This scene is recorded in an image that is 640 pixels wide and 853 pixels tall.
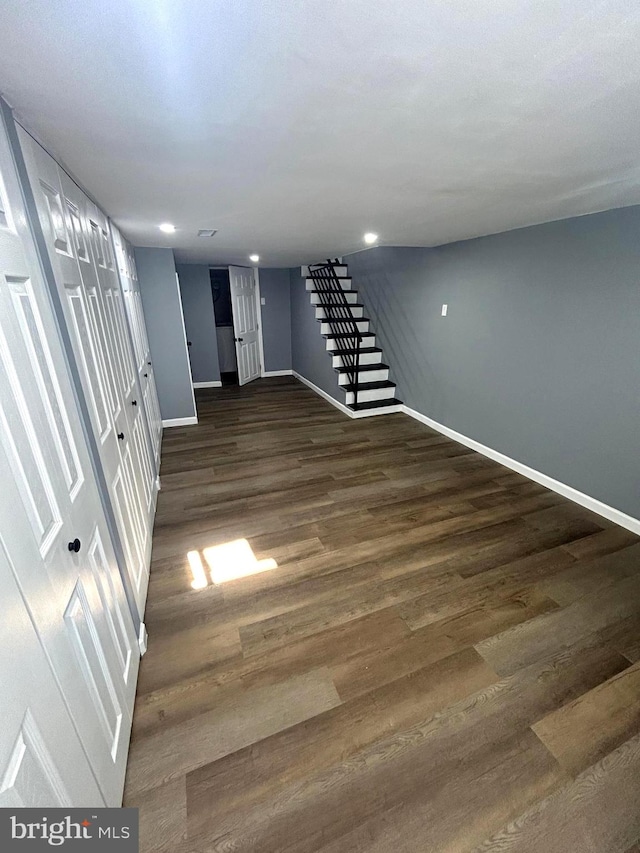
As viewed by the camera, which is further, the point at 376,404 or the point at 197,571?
the point at 376,404

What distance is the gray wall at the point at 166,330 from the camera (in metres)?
3.82

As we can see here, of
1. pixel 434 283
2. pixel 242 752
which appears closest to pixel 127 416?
pixel 242 752

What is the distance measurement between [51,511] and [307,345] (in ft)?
17.7

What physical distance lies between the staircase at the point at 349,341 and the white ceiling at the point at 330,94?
3.08 meters

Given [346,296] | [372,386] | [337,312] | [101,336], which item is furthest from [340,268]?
[101,336]

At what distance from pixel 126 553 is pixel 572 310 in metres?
3.25

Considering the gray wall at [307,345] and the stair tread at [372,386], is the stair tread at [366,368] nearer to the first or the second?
the gray wall at [307,345]

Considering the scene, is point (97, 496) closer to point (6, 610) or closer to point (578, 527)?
point (6, 610)

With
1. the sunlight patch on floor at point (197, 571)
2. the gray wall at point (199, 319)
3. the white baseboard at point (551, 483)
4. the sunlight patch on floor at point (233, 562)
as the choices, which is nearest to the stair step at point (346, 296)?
the gray wall at point (199, 319)

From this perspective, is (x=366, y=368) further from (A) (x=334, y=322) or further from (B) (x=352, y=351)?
(A) (x=334, y=322)

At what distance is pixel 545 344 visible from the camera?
2791 millimetres

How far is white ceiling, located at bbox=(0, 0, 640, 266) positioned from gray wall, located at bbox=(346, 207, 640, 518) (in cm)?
79

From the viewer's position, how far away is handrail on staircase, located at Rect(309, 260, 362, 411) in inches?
193

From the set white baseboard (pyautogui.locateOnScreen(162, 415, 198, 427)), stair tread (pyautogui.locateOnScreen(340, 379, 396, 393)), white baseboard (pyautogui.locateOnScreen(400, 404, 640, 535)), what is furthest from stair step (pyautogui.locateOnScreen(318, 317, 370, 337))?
white baseboard (pyautogui.locateOnScreen(162, 415, 198, 427))
